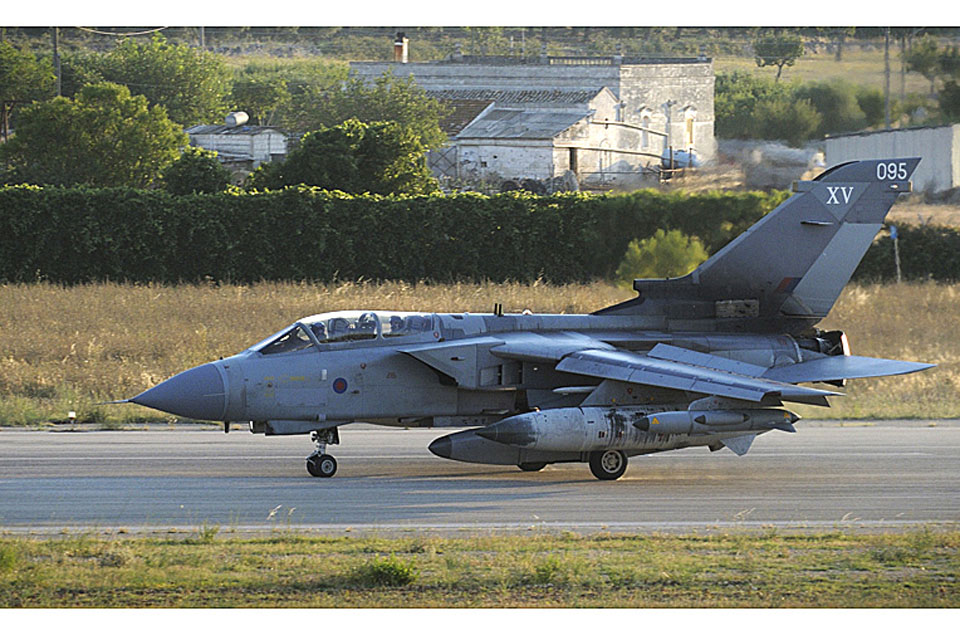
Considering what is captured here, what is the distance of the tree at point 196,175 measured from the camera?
38.7 meters

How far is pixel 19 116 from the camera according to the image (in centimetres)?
3541

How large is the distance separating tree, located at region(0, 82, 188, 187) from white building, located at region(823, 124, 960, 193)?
22.4 m

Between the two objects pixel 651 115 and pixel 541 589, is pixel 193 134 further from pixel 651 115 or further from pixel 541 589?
pixel 541 589

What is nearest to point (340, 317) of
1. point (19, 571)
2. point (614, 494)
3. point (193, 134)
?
point (614, 494)

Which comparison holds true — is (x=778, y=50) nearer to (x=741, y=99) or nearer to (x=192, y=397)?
(x=741, y=99)

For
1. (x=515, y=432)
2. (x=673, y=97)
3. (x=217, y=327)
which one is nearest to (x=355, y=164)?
(x=673, y=97)

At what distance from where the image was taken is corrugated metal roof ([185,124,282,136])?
152ft

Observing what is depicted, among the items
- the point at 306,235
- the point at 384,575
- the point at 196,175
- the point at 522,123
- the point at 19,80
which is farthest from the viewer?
the point at 196,175

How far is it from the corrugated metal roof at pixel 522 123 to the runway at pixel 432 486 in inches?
659

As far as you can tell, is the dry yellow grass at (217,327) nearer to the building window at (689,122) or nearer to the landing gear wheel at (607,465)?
the building window at (689,122)

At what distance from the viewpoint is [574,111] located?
33719 mm

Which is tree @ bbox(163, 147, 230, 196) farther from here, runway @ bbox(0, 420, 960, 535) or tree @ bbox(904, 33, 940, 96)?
tree @ bbox(904, 33, 940, 96)

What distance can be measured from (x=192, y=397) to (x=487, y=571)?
19.9ft

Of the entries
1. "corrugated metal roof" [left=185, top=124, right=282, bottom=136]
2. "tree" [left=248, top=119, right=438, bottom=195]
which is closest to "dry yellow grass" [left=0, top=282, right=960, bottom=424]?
"tree" [left=248, top=119, right=438, bottom=195]
